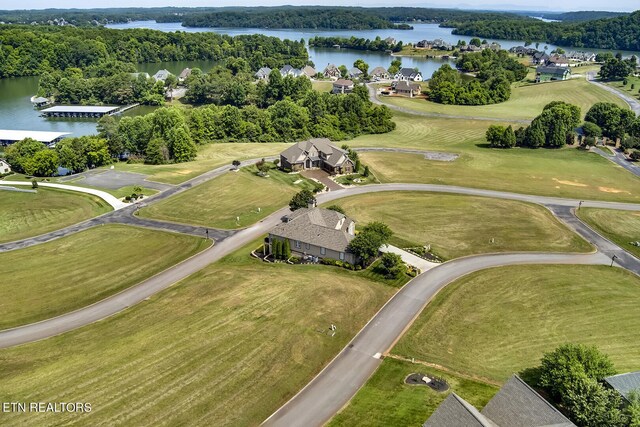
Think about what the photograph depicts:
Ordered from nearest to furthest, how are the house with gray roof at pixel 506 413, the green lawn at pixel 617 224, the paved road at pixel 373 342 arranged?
1. the house with gray roof at pixel 506 413
2. the paved road at pixel 373 342
3. the green lawn at pixel 617 224

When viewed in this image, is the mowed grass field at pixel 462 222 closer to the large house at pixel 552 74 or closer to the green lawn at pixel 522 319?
the green lawn at pixel 522 319

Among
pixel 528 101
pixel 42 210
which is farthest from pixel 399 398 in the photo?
pixel 528 101

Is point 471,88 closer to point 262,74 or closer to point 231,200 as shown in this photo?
point 262,74

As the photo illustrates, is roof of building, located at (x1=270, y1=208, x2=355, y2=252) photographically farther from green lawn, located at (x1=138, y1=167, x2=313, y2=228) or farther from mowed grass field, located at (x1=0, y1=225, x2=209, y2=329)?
mowed grass field, located at (x1=0, y1=225, x2=209, y2=329)

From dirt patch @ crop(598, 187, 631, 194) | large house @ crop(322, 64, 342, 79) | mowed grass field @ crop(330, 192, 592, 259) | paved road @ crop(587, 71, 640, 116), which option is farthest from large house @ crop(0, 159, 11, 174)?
paved road @ crop(587, 71, 640, 116)

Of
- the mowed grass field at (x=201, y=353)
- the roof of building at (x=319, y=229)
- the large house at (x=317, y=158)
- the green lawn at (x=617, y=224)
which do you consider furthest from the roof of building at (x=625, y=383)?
the large house at (x=317, y=158)

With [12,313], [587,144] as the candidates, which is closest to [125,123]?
[12,313]
